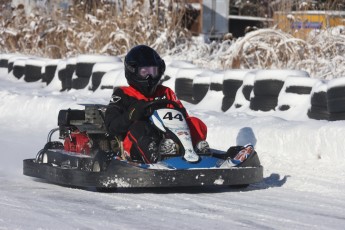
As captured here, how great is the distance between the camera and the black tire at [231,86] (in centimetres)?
993

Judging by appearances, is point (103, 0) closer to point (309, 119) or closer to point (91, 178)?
point (309, 119)

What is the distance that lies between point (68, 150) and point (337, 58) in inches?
182

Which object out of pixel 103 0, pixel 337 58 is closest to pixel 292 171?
pixel 337 58

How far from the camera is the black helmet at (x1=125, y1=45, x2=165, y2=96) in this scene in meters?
6.49

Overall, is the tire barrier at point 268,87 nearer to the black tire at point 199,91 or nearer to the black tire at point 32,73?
the black tire at point 199,91

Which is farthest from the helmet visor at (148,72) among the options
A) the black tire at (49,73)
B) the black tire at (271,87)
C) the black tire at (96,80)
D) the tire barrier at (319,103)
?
the black tire at (49,73)

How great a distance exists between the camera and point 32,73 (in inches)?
572

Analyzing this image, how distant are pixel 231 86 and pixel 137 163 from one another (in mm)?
4244

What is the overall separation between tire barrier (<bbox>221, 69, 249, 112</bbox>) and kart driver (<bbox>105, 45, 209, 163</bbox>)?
10.7 feet

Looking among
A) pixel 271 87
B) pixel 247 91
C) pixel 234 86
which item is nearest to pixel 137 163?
pixel 271 87

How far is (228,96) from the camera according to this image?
10.1 meters

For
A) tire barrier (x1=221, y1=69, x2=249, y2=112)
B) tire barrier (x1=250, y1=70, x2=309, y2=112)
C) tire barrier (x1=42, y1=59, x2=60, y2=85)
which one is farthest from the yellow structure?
tire barrier (x1=42, y1=59, x2=60, y2=85)

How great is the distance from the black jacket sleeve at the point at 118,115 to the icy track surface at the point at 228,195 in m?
0.44

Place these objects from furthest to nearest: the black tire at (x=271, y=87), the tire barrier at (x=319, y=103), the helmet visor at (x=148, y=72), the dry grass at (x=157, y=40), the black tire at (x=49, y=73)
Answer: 1. the black tire at (x=49, y=73)
2. the dry grass at (x=157, y=40)
3. the black tire at (x=271, y=87)
4. the tire barrier at (x=319, y=103)
5. the helmet visor at (x=148, y=72)
